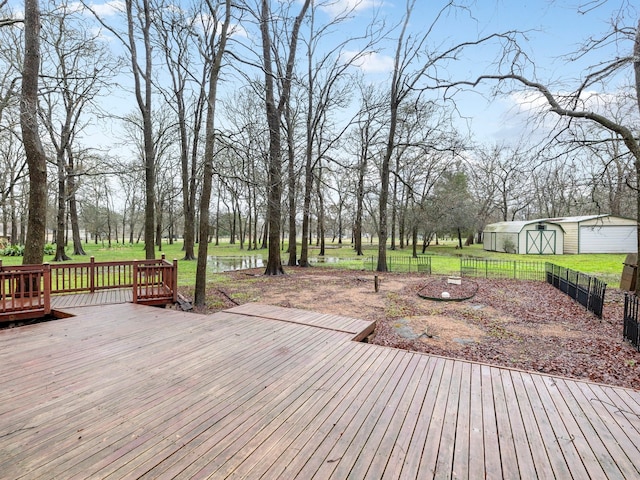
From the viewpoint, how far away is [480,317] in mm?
7348

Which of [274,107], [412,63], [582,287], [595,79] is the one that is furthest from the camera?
[412,63]

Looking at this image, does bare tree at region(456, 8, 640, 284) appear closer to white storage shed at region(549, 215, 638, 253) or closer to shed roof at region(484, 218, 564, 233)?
shed roof at region(484, 218, 564, 233)

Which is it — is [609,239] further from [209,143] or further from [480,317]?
[209,143]

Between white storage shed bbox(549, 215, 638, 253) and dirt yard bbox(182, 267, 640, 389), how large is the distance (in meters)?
15.4

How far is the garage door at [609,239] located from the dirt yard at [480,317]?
50.8 ft

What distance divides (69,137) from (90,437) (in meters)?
18.9

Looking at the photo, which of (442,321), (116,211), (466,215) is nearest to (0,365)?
(442,321)

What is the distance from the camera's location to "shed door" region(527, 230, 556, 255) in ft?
77.1

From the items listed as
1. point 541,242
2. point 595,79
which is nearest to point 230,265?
point 595,79

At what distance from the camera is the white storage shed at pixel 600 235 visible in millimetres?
21922

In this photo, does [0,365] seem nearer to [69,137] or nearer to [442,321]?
[442,321]

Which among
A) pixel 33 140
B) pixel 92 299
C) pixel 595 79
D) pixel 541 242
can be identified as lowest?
pixel 92 299

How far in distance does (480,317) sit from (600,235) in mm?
21909

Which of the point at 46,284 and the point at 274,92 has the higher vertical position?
the point at 274,92
